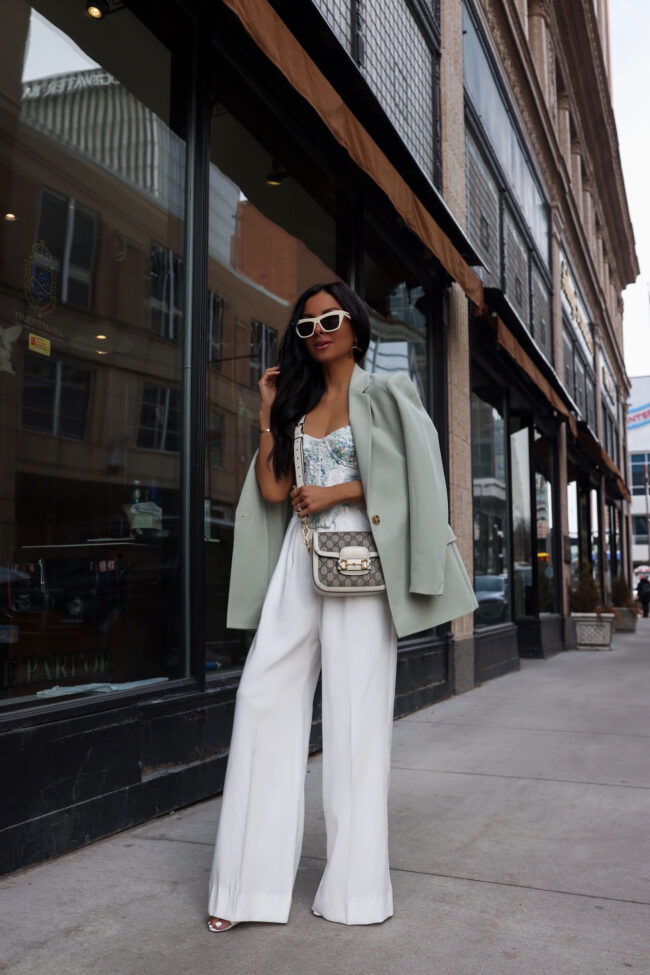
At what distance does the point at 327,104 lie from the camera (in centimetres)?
463

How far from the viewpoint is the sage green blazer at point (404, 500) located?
2.67m

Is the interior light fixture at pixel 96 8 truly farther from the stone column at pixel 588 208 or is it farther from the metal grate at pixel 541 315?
the stone column at pixel 588 208

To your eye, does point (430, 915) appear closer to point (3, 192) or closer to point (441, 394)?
point (3, 192)

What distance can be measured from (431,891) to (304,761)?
0.72 m

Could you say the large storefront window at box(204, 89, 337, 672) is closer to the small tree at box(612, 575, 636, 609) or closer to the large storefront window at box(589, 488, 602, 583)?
the small tree at box(612, 575, 636, 609)

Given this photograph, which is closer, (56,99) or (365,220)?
(56,99)

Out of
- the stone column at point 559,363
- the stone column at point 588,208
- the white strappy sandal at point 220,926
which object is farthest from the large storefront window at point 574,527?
the white strappy sandal at point 220,926

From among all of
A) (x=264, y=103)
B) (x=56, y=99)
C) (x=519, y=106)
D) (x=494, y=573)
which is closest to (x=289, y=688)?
(x=56, y=99)

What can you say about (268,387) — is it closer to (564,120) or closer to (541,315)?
(541,315)

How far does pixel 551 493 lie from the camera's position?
14.8 metres

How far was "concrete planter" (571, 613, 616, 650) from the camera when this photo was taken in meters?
14.4

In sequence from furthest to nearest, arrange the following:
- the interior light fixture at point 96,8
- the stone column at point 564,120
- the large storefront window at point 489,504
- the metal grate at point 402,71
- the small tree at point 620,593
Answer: the small tree at point 620,593 → the stone column at point 564,120 → the large storefront window at point 489,504 → the metal grate at point 402,71 → the interior light fixture at point 96,8

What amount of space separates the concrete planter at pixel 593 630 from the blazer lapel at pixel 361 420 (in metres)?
12.5

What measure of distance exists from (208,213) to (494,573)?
258 inches
